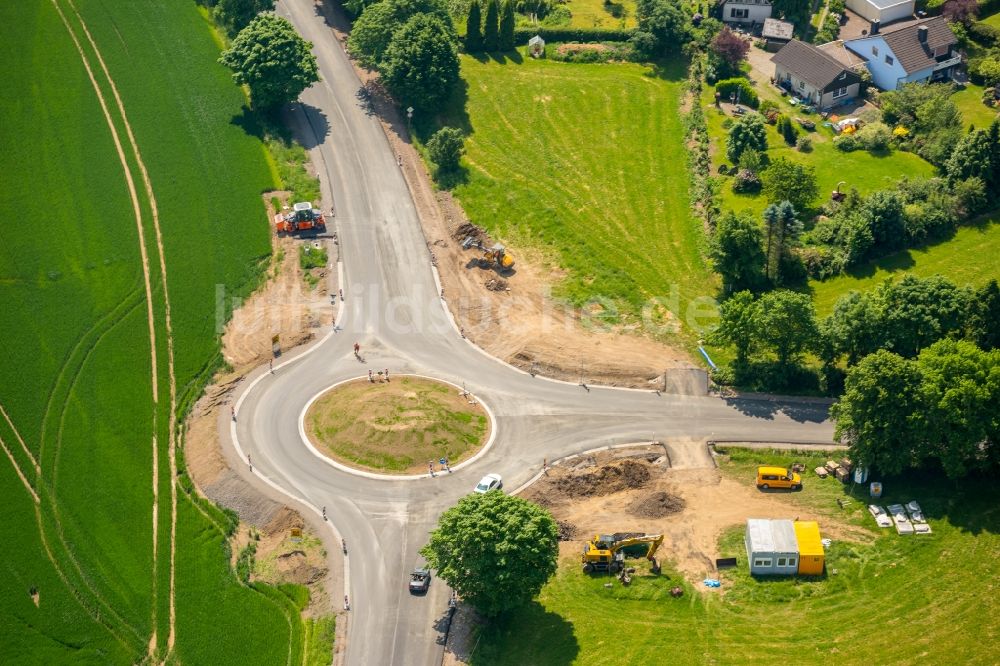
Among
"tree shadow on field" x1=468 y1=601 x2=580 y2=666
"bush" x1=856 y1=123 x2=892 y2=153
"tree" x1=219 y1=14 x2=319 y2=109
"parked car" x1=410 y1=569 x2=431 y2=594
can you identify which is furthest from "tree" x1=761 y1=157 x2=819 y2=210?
"tree" x1=219 y1=14 x2=319 y2=109

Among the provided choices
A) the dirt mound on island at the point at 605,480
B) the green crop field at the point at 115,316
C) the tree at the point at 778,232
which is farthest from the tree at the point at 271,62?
the dirt mound on island at the point at 605,480

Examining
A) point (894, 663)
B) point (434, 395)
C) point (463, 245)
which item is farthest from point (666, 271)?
point (894, 663)

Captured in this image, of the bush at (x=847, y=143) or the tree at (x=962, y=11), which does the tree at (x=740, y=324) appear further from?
the tree at (x=962, y=11)

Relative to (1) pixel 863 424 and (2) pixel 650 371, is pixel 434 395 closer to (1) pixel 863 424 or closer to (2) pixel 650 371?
(2) pixel 650 371

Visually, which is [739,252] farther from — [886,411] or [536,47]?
[536,47]

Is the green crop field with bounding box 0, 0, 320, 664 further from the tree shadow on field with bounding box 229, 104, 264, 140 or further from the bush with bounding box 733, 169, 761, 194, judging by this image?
the bush with bounding box 733, 169, 761, 194

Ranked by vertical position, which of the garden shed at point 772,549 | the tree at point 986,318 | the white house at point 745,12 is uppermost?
the white house at point 745,12
